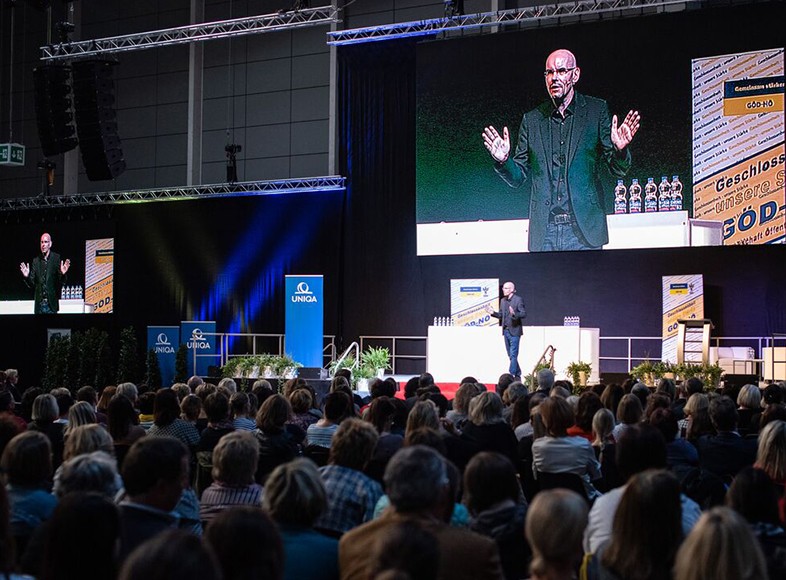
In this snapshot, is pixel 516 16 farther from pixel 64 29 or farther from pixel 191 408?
pixel 191 408

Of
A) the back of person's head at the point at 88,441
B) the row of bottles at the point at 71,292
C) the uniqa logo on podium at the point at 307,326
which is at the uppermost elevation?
the row of bottles at the point at 71,292

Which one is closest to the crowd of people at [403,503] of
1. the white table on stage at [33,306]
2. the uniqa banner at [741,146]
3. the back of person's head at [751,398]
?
the back of person's head at [751,398]

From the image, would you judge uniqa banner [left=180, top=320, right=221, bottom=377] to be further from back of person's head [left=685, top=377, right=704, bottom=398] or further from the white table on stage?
back of person's head [left=685, top=377, right=704, bottom=398]

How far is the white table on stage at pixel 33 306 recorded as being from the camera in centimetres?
2133

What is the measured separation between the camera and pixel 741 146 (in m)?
14.8

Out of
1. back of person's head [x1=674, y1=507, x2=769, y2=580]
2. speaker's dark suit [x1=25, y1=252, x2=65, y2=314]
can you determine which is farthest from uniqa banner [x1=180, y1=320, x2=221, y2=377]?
back of person's head [x1=674, y1=507, x2=769, y2=580]

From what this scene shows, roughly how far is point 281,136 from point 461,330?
275 inches

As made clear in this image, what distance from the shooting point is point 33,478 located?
3.63 meters

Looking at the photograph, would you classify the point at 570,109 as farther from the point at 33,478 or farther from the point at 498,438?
the point at 33,478

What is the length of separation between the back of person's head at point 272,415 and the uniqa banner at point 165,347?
13072 millimetres

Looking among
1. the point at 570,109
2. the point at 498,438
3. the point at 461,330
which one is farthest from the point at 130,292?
the point at 498,438

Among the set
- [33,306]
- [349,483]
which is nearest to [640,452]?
[349,483]

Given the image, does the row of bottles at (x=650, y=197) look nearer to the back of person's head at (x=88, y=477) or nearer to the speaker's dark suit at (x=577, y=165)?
the speaker's dark suit at (x=577, y=165)

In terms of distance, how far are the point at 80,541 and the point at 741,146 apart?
14.0m
